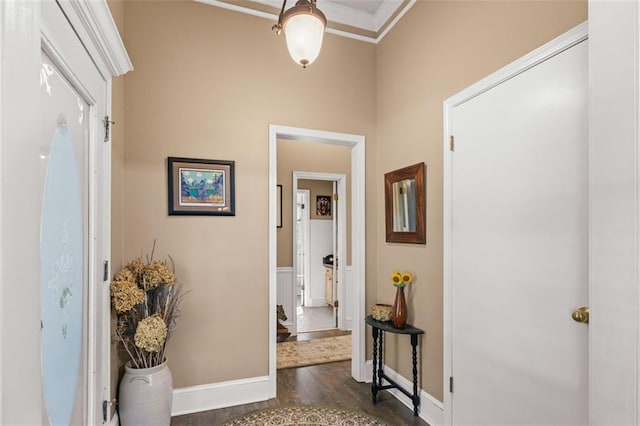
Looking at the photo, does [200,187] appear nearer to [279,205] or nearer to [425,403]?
[279,205]

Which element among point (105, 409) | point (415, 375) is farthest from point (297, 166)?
point (105, 409)

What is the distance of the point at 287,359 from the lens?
3.73 m

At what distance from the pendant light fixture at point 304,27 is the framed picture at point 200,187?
131 cm

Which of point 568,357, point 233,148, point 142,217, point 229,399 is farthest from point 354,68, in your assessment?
point 229,399

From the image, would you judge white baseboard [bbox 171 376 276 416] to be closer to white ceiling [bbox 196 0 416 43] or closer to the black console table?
the black console table

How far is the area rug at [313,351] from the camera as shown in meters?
3.66

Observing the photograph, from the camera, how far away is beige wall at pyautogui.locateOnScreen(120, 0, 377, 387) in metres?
2.56

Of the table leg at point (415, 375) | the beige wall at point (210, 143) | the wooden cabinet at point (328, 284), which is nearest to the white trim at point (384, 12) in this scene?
the beige wall at point (210, 143)

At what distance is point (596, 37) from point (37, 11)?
152 cm

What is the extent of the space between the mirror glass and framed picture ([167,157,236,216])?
4.20 feet

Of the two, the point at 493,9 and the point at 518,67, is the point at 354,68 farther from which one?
the point at 518,67

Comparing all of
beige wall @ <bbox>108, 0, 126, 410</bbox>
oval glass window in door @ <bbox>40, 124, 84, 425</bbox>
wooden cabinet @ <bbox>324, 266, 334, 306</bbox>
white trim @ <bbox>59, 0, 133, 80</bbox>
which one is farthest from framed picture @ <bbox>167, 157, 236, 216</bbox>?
wooden cabinet @ <bbox>324, 266, 334, 306</bbox>

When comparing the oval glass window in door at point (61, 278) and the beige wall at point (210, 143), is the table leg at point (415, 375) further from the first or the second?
the oval glass window in door at point (61, 278)

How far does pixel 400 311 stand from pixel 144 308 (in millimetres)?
1730
